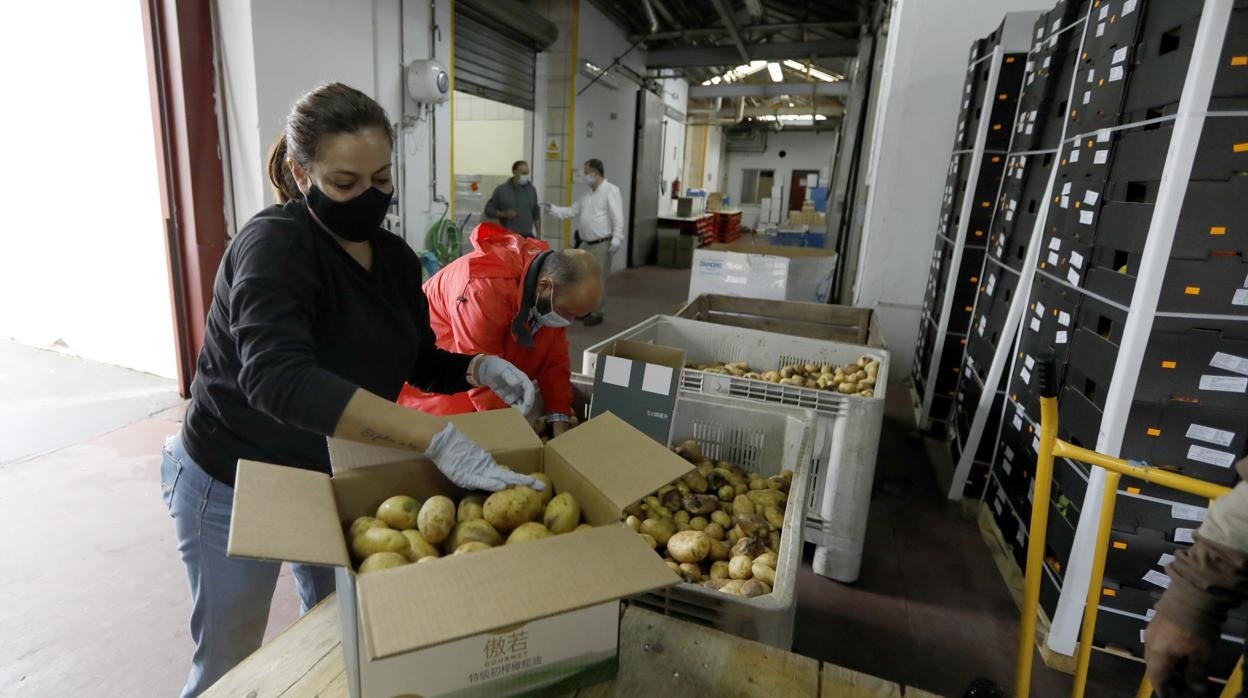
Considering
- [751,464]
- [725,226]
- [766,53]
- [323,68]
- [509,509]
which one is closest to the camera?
[509,509]

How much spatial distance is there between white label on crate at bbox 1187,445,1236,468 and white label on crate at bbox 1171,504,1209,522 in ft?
0.48

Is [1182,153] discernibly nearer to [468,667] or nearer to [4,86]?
[468,667]

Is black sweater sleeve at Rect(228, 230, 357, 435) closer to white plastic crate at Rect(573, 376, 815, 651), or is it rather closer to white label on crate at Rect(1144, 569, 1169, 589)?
white plastic crate at Rect(573, 376, 815, 651)

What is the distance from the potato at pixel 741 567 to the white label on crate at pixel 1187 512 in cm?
139

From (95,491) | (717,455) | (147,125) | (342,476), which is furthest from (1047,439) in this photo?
(147,125)

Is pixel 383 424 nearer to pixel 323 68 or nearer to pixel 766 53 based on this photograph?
pixel 323 68

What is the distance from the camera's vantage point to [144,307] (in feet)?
13.1

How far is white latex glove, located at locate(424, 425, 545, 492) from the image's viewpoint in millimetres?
981

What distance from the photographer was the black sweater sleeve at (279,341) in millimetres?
913

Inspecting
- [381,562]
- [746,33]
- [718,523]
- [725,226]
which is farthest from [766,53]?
[381,562]

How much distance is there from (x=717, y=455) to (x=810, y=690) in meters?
1.14

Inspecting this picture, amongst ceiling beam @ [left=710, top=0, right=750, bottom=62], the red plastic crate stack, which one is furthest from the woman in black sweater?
the red plastic crate stack

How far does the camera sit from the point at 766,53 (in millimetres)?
8773

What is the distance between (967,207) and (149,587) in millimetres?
4437
